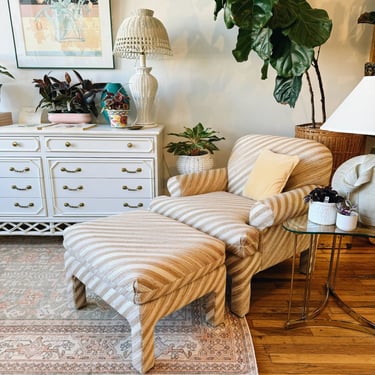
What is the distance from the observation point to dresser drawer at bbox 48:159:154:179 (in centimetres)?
231

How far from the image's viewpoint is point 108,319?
1.67 metres

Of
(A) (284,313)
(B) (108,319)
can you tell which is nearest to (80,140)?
(B) (108,319)

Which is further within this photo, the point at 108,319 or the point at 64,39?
the point at 64,39

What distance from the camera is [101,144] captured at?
7.48 feet

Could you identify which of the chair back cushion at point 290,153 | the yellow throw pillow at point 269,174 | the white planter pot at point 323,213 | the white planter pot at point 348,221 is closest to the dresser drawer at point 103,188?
the chair back cushion at point 290,153

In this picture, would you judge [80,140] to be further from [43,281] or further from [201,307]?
[201,307]

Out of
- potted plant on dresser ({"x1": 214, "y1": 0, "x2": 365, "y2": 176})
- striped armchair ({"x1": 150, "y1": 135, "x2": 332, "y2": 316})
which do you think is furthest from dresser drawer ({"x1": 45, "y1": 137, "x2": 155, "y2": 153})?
potted plant on dresser ({"x1": 214, "y1": 0, "x2": 365, "y2": 176})

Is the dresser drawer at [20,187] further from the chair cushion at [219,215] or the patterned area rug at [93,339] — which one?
the chair cushion at [219,215]

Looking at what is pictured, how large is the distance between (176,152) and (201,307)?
115cm

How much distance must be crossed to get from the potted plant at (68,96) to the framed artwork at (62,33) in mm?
154

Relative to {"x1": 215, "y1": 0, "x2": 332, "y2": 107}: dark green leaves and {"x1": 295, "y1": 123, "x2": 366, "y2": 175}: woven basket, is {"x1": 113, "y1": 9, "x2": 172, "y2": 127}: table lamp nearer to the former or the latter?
{"x1": 215, "y1": 0, "x2": 332, "y2": 107}: dark green leaves

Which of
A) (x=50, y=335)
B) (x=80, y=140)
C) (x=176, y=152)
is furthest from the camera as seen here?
(x=176, y=152)

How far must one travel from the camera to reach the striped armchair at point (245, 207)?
5.34ft

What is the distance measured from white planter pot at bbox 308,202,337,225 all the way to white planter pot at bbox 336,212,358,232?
36 millimetres
